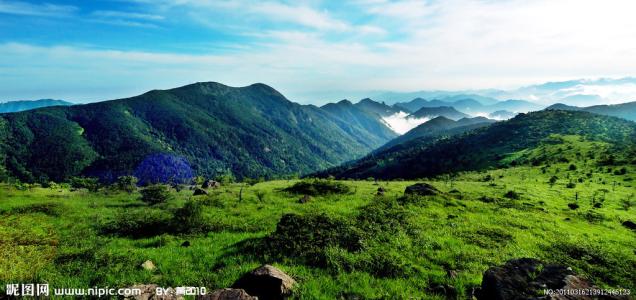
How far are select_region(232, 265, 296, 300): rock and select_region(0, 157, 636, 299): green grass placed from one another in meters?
0.68

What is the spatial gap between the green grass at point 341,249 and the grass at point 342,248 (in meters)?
0.08

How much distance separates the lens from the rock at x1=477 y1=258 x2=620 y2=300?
39.4ft

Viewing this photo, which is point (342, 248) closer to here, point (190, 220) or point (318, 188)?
point (190, 220)

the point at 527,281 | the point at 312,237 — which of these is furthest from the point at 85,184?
the point at 527,281

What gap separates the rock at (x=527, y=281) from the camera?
1201 centimetres

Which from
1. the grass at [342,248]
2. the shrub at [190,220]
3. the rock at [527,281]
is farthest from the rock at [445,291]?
the shrub at [190,220]

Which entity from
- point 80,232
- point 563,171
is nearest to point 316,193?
point 80,232

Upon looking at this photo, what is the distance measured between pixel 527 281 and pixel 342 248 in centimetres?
901

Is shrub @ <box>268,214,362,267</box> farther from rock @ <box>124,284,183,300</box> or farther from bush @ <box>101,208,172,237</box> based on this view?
bush @ <box>101,208,172,237</box>

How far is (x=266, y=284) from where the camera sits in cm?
1352

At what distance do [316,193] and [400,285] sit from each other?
28.2m

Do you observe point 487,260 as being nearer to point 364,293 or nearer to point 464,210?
point 364,293

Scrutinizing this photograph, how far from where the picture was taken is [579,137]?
5714 inches

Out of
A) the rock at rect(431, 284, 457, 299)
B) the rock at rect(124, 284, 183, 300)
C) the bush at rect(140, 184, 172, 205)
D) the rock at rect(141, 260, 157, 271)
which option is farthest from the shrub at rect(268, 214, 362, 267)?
the bush at rect(140, 184, 172, 205)
